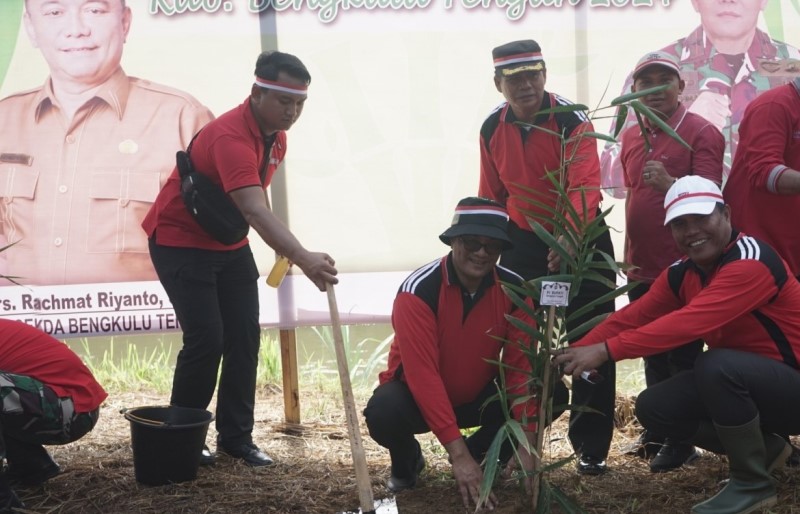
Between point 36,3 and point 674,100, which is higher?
point 36,3

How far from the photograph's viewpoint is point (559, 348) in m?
3.28

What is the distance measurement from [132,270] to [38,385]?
1.24 metres

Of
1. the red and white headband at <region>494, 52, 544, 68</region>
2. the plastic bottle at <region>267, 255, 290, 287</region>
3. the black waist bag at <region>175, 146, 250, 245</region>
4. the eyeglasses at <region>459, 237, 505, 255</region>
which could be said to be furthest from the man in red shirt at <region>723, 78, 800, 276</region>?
the black waist bag at <region>175, 146, 250, 245</region>

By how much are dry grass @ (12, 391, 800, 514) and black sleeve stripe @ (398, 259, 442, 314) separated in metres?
0.73

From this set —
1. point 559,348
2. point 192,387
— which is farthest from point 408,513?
point 192,387

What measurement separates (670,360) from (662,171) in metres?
0.78

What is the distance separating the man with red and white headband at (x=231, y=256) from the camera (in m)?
3.75

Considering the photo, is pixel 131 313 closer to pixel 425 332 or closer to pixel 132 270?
pixel 132 270

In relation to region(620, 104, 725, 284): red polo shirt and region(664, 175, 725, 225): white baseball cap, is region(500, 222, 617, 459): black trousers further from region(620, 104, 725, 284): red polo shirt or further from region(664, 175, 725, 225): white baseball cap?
region(664, 175, 725, 225): white baseball cap

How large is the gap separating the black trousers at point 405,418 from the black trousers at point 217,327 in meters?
0.79

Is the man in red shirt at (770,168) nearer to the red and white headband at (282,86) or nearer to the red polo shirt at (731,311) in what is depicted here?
the red polo shirt at (731,311)

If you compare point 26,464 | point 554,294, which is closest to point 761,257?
point 554,294

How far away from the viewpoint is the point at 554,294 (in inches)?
124

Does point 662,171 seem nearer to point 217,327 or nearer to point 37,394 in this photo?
point 217,327
